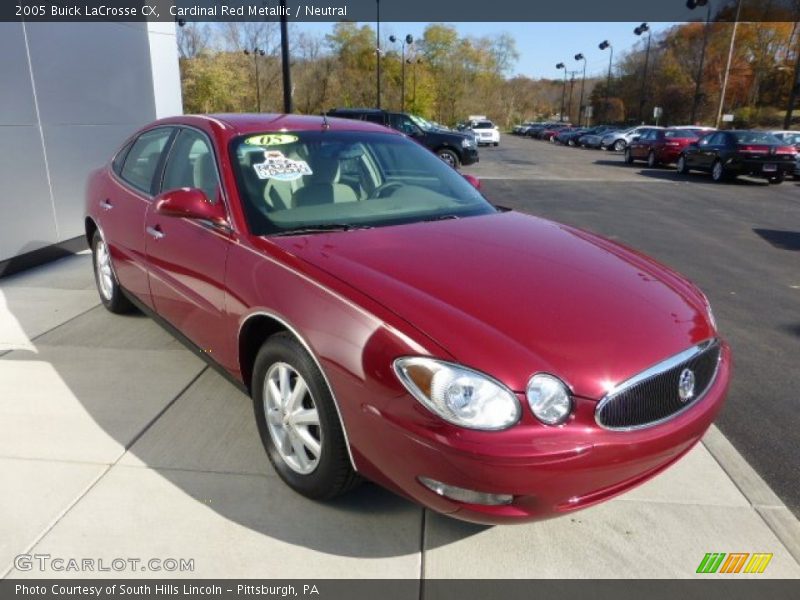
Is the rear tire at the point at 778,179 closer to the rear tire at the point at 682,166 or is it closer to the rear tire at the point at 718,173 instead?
the rear tire at the point at 718,173

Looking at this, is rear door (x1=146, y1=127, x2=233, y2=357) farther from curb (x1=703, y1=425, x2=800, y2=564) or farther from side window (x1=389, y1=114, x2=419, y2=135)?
side window (x1=389, y1=114, x2=419, y2=135)

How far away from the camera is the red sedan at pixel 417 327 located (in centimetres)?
198

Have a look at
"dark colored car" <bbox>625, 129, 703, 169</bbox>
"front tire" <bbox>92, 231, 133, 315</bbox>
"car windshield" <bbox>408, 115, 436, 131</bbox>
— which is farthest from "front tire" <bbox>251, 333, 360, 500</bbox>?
"dark colored car" <bbox>625, 129, 703, 169</bbox>

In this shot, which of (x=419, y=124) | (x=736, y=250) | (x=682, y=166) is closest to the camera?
(x=736, y=250)

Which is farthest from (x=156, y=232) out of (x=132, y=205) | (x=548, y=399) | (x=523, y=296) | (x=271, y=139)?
(x=548, y=399)

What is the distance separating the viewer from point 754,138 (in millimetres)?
16672

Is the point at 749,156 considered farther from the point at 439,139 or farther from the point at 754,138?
the point at 439,139

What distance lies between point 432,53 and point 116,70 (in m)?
85.0

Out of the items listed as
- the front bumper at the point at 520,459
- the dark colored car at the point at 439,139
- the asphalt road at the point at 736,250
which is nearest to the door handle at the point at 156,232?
the front bumper at the point at 520,459

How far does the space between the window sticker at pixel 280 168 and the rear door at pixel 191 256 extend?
9.1 inches

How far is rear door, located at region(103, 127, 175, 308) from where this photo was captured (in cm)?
383

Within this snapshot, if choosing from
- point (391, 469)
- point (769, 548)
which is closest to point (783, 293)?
point (769, 548)

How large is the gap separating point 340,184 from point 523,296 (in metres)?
1.40

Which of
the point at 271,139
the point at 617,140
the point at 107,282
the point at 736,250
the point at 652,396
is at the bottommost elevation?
the point at 617,140
